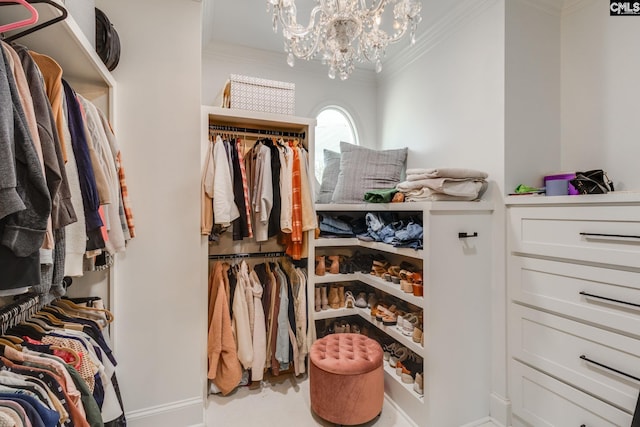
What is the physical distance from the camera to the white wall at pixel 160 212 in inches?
66.0

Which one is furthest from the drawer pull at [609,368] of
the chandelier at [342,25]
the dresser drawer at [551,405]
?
the chandelier at [342,25]

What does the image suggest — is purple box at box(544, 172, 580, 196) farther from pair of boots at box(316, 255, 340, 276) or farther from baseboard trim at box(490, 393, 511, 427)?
pair of boots at box(316, 255, 340, 276)

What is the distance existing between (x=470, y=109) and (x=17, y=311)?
2519 millimetres

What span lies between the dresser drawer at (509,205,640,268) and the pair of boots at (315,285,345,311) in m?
1.26

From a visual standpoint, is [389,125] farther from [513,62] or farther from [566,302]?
[566,302]

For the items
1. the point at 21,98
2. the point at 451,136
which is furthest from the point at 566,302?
the point at 21,98

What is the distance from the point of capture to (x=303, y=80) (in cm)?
303

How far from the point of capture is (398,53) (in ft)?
9.28

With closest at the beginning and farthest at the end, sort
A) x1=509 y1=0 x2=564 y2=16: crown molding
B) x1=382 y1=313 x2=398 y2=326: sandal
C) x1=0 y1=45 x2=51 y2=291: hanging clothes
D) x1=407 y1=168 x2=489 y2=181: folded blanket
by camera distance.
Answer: x1=0 y1=45 x2=51 y2=291: hanging clothes
x1=407 y1=168 x2=489 y2=181: folded blanket
x1=509 y1=0 x2=564 y2=16: crown molding
x1=382 y1=313 x2=398 y2=326: sandal

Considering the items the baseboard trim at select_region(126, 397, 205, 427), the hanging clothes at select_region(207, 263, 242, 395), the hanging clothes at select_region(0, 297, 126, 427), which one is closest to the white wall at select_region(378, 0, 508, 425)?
the hanging clothes at select_region(207, 263, 242, 395)

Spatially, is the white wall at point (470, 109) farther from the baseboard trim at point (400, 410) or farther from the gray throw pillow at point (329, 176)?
the gray throw pillow at point (329, 176)

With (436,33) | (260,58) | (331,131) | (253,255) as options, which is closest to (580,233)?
(436,33)

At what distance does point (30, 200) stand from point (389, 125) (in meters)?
2.92

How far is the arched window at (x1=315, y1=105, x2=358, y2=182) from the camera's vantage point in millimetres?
3223
